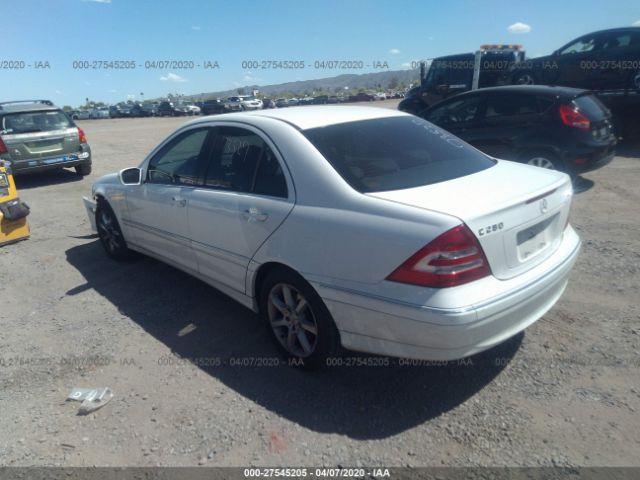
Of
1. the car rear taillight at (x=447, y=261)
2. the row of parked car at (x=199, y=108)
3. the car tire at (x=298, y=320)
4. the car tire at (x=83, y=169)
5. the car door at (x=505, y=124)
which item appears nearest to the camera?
the car rear taillight at (x=447, y=261)

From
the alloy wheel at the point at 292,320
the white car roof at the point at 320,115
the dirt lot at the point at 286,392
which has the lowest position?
the dirt lot at the point at 286,392

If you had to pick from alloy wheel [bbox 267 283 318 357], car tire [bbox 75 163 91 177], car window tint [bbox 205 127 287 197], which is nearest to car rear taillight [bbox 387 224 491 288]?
alloy wheel [bbox 267 283 318 357]

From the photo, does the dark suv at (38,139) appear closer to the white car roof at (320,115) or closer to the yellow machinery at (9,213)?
the yellow machinery at (9,213)

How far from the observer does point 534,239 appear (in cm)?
269

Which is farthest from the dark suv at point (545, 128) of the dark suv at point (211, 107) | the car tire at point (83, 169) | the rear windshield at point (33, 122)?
the dark suv at point (211, 107)

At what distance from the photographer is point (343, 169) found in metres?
2.84

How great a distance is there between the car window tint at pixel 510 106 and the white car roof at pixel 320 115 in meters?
3.83

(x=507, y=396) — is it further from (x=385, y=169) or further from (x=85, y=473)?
(x=85, y=473)

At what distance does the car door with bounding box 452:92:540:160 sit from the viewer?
6660mm

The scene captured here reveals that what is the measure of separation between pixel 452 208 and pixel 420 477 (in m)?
1.32

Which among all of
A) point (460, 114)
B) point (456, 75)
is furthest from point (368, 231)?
point (456, 75)

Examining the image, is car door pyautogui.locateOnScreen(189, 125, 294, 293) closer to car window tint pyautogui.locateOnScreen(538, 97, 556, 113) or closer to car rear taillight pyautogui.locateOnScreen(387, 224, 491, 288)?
car rear taillight pyautogui.locateOnScreen(387, 224, 491, 288)

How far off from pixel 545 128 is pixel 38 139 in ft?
31.1

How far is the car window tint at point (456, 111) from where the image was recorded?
739cm
